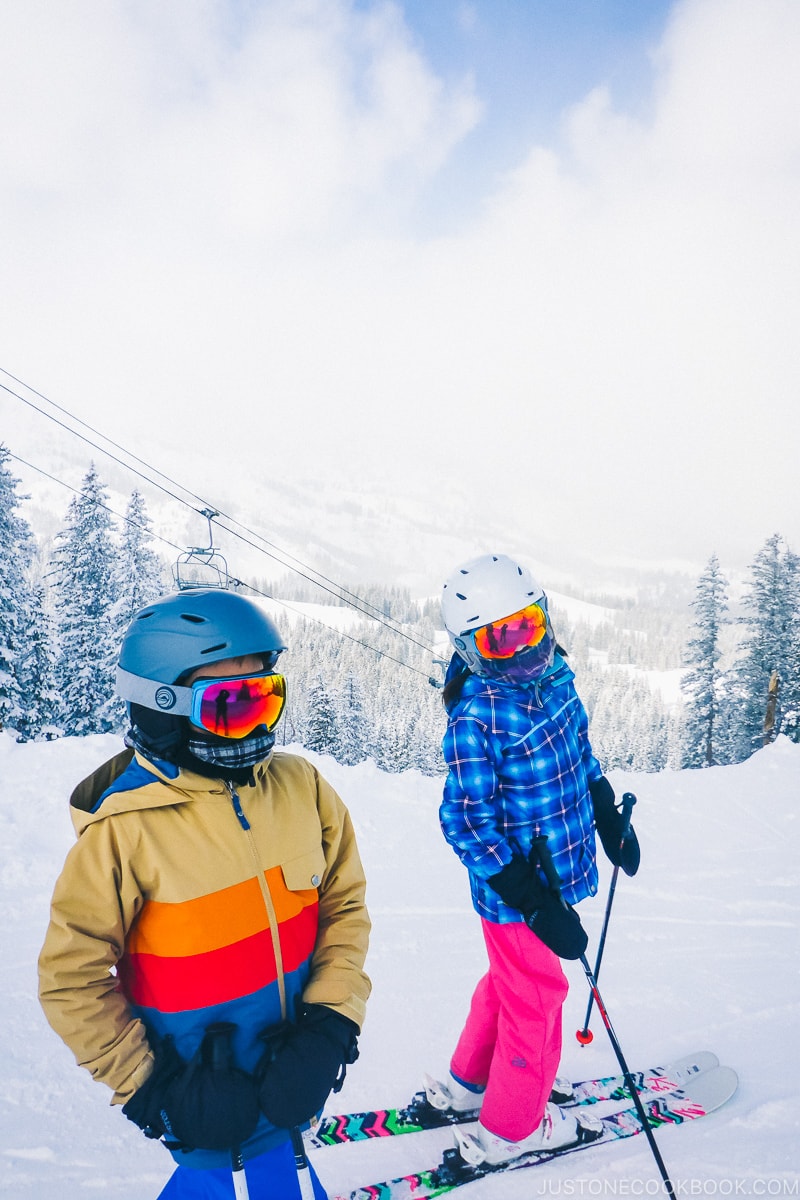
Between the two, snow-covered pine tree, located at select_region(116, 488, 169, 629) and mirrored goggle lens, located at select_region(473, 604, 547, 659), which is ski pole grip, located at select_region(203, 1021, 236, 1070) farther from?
snow-covered pine tree, located at select_region(116, 488, 169, 629)

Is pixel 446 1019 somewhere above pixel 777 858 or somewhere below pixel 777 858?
below

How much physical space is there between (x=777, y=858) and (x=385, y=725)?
6281 cm

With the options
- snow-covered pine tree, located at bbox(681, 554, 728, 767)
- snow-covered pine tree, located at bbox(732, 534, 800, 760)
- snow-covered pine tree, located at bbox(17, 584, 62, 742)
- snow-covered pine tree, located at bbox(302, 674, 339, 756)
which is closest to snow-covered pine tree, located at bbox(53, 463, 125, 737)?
snow-covered pine tree, located at bbox(17, 584, 62, 742)

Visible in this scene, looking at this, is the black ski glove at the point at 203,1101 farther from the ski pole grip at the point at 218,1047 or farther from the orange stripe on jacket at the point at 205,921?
the orange stripe on jacket at the point at 205,921

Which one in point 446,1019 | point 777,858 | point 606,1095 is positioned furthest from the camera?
point 777,858

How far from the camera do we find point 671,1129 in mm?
3129

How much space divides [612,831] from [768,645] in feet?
88.6

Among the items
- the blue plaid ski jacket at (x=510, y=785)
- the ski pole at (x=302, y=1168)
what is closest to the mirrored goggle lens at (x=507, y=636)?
the blue plaid ski jacket at (x=510, y=785)

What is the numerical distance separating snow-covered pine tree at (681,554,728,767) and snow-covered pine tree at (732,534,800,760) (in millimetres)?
1546

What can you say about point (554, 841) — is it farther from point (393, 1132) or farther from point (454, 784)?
point (393, 1132)

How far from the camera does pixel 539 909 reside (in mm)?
2607

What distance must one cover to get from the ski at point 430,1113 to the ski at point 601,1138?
0.09 m

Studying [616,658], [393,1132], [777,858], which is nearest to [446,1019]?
[393,1132]

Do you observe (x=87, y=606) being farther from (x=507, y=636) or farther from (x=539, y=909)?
(x=539, y=909)
